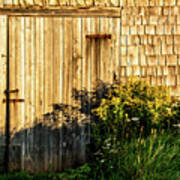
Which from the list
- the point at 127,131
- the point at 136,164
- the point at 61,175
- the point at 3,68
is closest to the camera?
the point at 136,164

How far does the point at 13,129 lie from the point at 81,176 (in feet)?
5.35

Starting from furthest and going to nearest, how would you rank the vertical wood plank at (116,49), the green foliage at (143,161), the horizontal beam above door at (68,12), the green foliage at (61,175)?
1. the vertical wood plank at (116,49)
2. the horizontal beam above door at (68,12)
3. the green foliage at (61,175)
4. the green foliage at (143,161)

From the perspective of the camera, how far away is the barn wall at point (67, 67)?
4637 mm

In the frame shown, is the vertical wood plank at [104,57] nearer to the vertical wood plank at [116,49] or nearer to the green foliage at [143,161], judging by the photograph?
the vertical wood plank at [116,49]

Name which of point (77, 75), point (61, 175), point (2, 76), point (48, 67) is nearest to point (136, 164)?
point (61, 175)

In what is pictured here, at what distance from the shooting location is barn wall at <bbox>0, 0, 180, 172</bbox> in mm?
4637

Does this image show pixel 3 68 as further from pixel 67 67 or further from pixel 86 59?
pixel 86 59

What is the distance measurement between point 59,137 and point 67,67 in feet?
4.51

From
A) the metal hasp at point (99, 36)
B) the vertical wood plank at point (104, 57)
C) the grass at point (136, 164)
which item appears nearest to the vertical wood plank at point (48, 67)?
the metal hasp at point (99, 36)

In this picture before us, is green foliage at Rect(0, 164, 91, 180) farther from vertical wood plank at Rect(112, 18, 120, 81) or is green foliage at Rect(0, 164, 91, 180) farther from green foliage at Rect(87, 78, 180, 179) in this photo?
vertical wood plank at Rect(112, 18, 120, 81)

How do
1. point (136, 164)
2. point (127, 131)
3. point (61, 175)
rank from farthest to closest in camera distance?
point (127, 131) < point (61, 175) < point (136, 164)

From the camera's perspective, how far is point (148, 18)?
4.77m

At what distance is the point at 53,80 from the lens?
4.68 meters

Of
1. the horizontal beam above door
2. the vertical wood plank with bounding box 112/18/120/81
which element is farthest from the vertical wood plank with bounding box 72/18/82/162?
the vertical wood plank with bounding box 112/18/120/81
